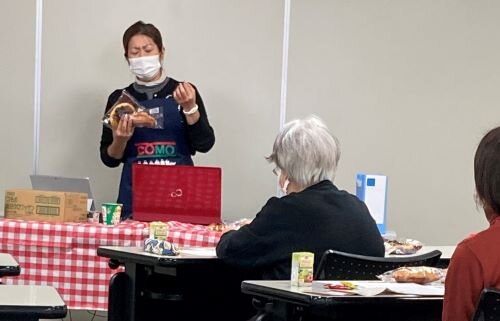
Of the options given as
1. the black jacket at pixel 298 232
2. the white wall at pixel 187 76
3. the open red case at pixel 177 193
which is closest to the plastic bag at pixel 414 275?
the black jacket at pixel 298 232

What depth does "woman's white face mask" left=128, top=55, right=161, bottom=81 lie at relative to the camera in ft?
15.4

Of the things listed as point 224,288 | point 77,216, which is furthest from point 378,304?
point 77,216

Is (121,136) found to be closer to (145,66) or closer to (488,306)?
(145,66)

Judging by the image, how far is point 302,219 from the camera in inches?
117

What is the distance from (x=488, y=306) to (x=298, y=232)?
100 centimetres

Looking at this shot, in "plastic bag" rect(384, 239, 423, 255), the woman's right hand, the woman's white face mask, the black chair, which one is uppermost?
the woman's white face mask

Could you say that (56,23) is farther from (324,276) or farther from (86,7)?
(324,276)

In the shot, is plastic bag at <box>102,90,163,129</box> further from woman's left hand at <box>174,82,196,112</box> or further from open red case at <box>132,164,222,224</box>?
open red case at <box>132,164,222,224</box>

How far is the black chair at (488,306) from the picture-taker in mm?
2008

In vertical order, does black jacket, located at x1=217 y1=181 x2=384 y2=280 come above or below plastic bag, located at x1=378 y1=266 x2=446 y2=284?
above

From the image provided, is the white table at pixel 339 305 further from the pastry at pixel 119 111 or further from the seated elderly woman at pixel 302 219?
the pastry at pixel 119 111

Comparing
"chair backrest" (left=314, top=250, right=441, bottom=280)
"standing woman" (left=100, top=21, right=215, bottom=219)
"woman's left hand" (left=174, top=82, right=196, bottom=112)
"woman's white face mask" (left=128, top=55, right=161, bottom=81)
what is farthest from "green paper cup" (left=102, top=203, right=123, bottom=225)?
"chair backrest" (left=314, top=250, right=441, bottom=280)

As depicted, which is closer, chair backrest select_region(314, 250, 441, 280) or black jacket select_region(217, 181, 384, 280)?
chair backrest select_region(314, 250, 441, 280)

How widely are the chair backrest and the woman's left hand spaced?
188 cm
